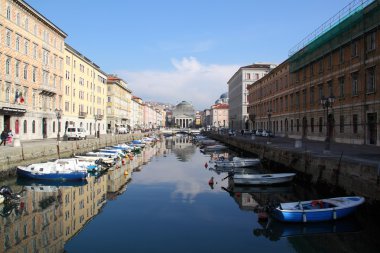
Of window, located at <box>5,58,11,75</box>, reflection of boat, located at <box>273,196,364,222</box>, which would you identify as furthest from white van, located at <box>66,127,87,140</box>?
reflection of boat, located at <box>273,196,364,222</box>

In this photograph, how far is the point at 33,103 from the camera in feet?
171

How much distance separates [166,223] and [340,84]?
30.7 meters

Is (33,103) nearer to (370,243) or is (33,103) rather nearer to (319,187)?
(319,187)

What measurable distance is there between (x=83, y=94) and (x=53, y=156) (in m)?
43.2

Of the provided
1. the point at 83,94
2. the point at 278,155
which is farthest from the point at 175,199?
the point at 83,94

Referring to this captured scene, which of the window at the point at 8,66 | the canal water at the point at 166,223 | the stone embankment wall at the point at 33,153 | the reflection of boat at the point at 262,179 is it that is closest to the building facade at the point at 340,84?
the reflection of boat at the point at 262,179

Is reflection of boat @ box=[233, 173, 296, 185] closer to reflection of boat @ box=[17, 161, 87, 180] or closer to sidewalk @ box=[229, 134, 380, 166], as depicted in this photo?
sidewalk @ box=[229, 134, 380, 166]

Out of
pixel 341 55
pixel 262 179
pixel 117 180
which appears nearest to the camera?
pixel 262 179

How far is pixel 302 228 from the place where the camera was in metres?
17.0

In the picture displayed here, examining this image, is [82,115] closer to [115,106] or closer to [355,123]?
[115,106]

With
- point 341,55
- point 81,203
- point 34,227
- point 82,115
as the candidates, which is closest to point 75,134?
point 82,115

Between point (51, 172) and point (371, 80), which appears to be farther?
point (371, 80)

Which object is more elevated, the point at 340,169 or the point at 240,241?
the point at 340,169

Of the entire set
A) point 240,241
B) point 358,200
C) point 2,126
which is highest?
point 2,126
